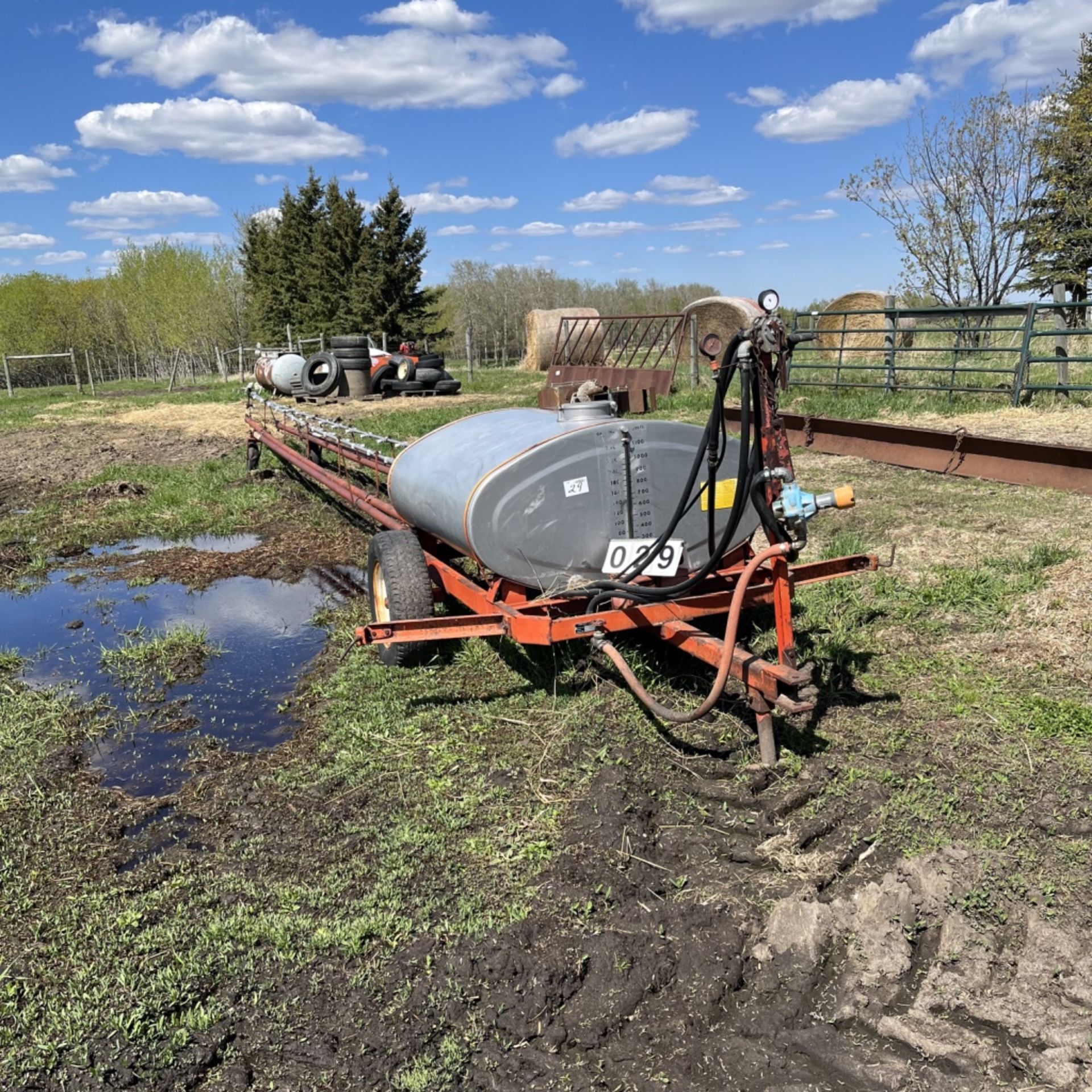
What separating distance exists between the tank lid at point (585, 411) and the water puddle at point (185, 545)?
4.84m

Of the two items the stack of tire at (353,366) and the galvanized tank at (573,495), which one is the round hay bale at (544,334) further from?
the galvanized tank at (573,495)

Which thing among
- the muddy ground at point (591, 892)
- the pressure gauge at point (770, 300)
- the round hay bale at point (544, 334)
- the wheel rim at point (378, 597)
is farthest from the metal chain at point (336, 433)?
the round hay bale at point (544, 334)

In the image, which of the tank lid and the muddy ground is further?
the tank lid

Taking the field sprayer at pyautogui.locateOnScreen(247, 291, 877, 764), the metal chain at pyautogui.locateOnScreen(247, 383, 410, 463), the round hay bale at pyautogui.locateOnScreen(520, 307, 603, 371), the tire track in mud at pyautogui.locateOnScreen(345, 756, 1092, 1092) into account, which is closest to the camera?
the tire track in mud at pyautogui.locateOnScreen(345, 756, 1092, 1092)

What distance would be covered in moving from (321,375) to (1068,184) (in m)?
15.9

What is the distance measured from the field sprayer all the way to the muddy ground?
0.41 metres

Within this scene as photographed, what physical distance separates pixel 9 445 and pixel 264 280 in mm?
29891

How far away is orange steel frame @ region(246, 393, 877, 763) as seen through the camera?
368 cm

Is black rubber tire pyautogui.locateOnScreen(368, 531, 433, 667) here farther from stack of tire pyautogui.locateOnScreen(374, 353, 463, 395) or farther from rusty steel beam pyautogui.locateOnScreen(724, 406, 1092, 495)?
stack of tire pyautogui.locateOnScreen(374, 353, 463, 395)

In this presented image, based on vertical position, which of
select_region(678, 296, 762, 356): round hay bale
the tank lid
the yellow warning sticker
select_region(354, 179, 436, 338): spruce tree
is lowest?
the yellow warning sticker

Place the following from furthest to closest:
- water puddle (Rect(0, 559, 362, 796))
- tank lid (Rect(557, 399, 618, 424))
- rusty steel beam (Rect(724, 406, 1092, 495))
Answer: rusty steel beam (Rect(724, 406, 1092, 495)) < tank lid (Rect(557, 399, 618, 424)) < water puddle (Rect(0, 559, 362, 796))

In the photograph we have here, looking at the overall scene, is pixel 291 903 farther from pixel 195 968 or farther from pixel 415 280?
pixel 415 280

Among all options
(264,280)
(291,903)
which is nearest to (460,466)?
(291,903)

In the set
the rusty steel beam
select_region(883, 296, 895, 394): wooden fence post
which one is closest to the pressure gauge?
the rusty steel beam
